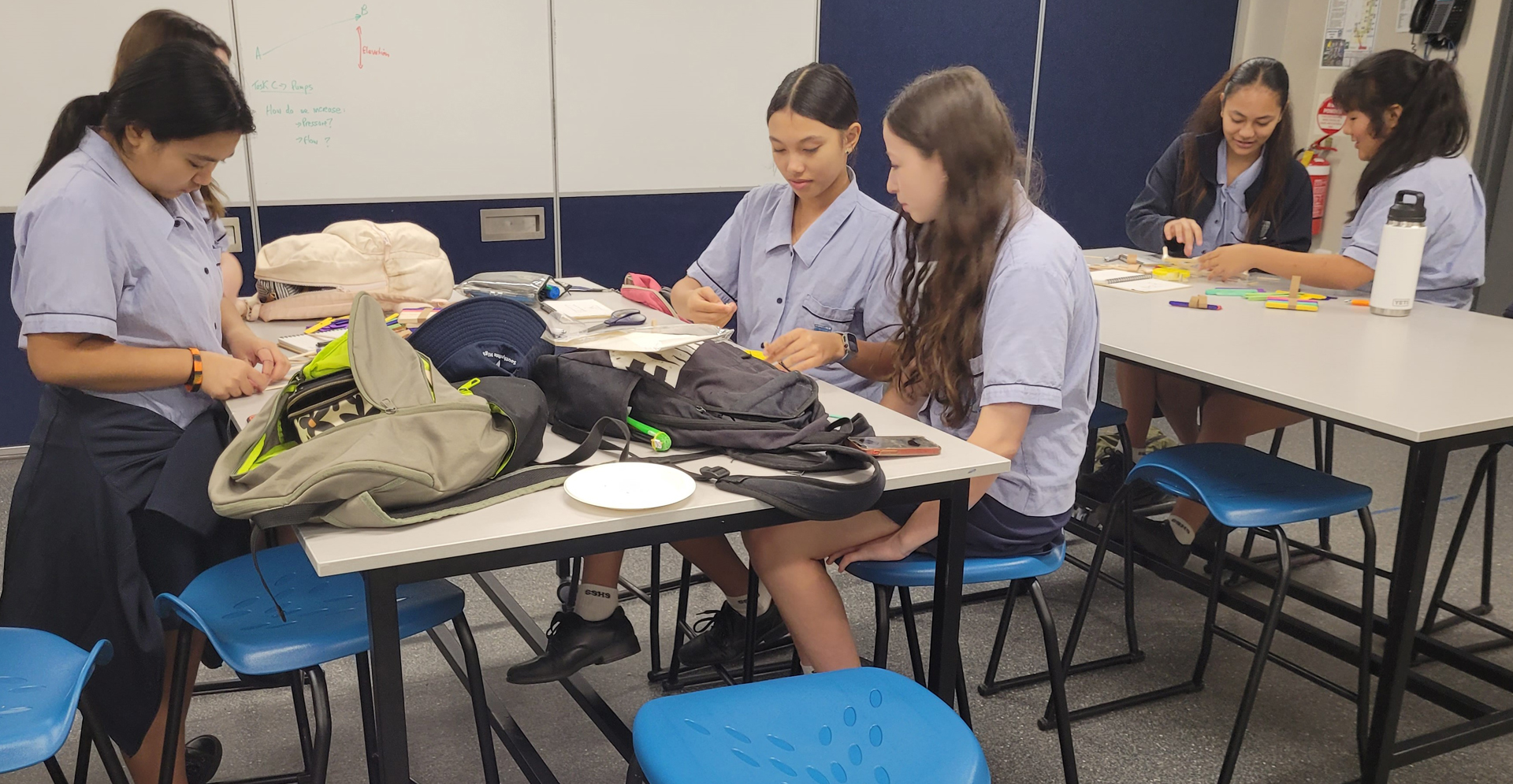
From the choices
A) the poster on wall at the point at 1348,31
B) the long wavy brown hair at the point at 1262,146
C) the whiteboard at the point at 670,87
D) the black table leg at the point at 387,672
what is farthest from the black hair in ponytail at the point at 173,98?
the poster on wall at the point at 1348,31

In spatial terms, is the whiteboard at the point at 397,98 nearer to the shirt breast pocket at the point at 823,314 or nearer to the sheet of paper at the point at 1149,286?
the shirt breast pocket at the point at 823,314

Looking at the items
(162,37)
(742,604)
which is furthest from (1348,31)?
(162,37)

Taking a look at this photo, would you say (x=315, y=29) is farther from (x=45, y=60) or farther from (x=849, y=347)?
(x=849, y=347)

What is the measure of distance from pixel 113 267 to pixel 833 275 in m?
1.32

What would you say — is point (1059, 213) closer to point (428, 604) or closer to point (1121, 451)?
point (1121, 451)

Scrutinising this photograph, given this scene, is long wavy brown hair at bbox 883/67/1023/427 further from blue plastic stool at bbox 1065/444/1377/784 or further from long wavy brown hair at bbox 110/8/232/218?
long wavy brown hair at bbox 110/8/232/218

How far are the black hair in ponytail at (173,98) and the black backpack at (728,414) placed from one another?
626mm

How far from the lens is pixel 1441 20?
14.4 feet

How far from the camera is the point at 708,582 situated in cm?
285

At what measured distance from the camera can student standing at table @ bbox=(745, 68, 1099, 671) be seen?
5.38 ft

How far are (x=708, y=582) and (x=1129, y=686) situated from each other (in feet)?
3.49

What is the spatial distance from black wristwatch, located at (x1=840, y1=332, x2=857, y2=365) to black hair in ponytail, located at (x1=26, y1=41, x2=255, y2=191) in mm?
1105

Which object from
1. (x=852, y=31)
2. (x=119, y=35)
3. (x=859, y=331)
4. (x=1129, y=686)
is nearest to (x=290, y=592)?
(x=859, y=331)

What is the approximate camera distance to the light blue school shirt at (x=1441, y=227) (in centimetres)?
255
